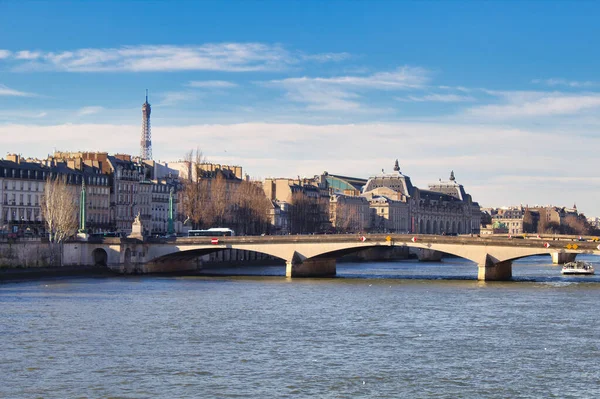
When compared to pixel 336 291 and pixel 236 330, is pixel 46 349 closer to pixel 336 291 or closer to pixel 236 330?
pixel 236 330

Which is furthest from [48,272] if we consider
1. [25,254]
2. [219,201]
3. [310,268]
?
[219,201]

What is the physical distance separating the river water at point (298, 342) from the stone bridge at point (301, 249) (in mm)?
7461

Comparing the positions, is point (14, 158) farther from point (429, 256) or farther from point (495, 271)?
point (495, 271)

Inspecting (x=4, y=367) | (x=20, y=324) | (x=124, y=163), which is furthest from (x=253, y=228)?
(x=4, y=367)

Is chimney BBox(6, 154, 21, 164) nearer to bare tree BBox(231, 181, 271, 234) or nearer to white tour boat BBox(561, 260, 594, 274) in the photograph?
bare tree BBox(231, 181, 271, 234)

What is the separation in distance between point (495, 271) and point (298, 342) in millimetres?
35856

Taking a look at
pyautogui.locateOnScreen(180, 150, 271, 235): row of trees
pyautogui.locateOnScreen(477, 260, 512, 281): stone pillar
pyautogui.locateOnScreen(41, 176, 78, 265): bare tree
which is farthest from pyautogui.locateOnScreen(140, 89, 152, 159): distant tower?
pyautogui.locateOnScreen(477, 260, 512, 281): stone pillar

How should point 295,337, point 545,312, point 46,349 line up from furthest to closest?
point 545,312 < point 295,337 < point 46,349

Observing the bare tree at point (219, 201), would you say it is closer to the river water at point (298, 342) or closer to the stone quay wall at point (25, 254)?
the stone quay wall at point (25, 254)

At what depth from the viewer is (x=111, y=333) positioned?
4512cm

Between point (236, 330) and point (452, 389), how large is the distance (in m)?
14.3

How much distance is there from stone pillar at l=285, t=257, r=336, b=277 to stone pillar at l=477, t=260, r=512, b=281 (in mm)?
12901

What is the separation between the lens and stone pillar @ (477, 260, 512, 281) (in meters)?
75.6

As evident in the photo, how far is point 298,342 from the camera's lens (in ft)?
141
